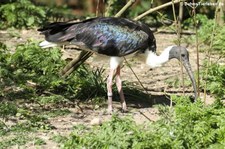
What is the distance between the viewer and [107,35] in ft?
26.1

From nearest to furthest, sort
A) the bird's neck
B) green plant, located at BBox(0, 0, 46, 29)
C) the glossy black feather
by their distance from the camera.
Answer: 1. the glossy black feather
2. the bird's neck
3. green plant, located at BBox(0, 0, 46, 29)

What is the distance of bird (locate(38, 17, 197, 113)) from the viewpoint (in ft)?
25.9

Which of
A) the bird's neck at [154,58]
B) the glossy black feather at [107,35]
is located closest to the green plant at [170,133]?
the glossy black feather at [107,35]

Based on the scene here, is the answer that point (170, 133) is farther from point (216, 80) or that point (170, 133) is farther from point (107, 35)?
point (216, 80)

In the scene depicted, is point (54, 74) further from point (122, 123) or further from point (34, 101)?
point (122, 123)

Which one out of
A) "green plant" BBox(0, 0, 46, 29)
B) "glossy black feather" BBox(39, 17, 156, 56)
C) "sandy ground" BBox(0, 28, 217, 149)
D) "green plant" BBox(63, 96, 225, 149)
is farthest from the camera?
"green plant" BBox(0, 0, 46, 29)

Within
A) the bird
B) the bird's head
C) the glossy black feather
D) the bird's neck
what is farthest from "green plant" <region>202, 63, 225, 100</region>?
the glossy black feather

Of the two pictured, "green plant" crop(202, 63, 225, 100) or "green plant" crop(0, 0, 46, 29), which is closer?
"green plant" crop(202, 63, 225, 100)

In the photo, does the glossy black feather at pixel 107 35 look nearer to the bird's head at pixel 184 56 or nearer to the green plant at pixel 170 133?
the bird's head at pixel 184 56

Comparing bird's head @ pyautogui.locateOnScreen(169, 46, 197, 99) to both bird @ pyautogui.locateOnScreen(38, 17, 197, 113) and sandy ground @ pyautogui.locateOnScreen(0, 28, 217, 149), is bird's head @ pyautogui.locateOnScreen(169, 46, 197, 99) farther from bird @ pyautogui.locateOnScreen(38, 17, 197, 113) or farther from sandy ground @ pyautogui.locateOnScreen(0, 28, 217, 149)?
sandy ground @ pyautogui.locateOnScreen(0, 28, 217, 149)

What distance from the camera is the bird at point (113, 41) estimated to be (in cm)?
790

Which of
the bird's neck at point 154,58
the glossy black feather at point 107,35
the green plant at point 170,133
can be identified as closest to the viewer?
the green plant at point 170,133

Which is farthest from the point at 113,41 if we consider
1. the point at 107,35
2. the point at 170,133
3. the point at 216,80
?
the point at 170,133

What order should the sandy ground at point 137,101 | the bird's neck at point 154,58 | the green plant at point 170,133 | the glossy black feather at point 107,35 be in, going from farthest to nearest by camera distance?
the bird's neck at point 154,58
the glossy black feather at point 107,35
the sandy ground at point 137,101
the green plant at point 170,133
